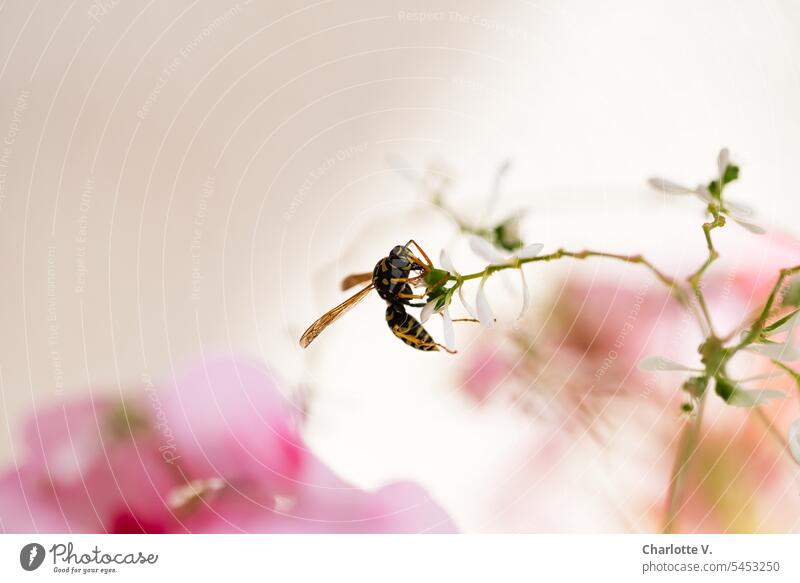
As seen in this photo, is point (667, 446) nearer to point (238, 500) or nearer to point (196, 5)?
point (238, 500)

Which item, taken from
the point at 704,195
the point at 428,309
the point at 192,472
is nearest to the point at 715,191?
the point at 704,195

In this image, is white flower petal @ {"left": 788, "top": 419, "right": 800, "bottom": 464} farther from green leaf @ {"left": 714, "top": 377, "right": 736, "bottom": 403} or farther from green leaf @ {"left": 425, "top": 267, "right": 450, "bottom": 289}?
green leaf @ {"left": 425, "top": 267, "right": 450, "bottom": 289}

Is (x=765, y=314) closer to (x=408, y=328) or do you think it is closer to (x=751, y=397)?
(x=751, y=397)

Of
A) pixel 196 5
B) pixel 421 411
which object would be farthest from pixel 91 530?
pixel 196 5

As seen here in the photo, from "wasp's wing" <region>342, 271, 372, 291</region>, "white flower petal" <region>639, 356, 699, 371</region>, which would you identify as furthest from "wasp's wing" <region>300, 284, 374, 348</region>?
"white flower petal" <region>639, 356, 699, 371</region>

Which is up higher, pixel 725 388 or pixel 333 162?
pixel 333 162

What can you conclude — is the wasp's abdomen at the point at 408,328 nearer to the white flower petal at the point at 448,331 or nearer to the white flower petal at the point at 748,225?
the white flower petal at the point at 448,331

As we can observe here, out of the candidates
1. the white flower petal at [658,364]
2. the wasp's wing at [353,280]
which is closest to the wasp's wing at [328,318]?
the wasp's wing at [353,280]
